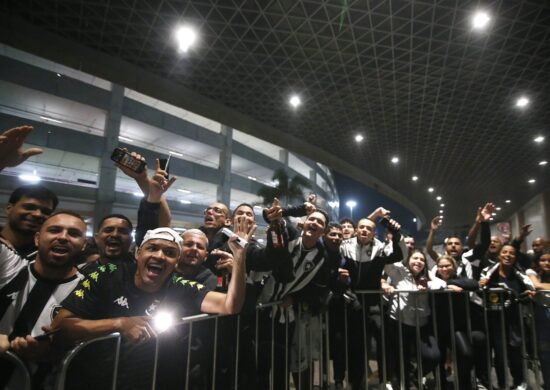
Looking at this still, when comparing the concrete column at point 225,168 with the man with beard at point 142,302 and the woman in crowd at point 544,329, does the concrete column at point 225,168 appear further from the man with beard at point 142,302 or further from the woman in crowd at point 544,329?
the man with beard at point 142,302

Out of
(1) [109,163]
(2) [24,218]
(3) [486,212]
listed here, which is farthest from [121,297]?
(1) [109,163]

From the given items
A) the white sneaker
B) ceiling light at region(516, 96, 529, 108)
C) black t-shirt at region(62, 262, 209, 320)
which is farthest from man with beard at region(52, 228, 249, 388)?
ceiling light at region(516, 96, 529, 108)

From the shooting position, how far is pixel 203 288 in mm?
2553

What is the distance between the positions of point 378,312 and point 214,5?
6.27 m

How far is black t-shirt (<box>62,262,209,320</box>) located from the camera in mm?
2018

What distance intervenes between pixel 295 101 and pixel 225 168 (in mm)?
14529

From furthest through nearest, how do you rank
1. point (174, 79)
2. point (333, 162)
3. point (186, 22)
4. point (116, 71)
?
point (333, 162)
point (174, 79)
point (116, 71)
point (186, 22)

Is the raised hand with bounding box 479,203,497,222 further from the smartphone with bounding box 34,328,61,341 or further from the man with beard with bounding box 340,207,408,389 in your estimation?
the smartphone with bounding box 34,328,61,341

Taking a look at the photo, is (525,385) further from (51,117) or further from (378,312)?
(51,117)

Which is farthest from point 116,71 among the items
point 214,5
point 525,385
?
point 525,385

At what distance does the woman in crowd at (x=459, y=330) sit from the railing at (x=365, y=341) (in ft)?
0.04

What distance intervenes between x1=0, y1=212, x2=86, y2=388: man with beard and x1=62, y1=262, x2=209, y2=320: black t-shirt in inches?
7.9

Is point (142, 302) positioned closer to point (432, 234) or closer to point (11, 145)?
point (11, 145)

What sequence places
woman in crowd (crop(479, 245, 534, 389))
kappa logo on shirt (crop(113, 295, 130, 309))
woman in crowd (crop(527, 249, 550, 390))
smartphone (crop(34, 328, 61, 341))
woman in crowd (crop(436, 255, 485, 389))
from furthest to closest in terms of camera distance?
woman in crowd (crop(479, 245, 534, 389)), woman in crowd (crop(436, 255, 485, 389)), woman in crowd (crop(527, 249, 550, 390)), kappa logo on shirt (crop(113, 295, 130, 309)), smartphone (crop(34, 328, 61, 341))
